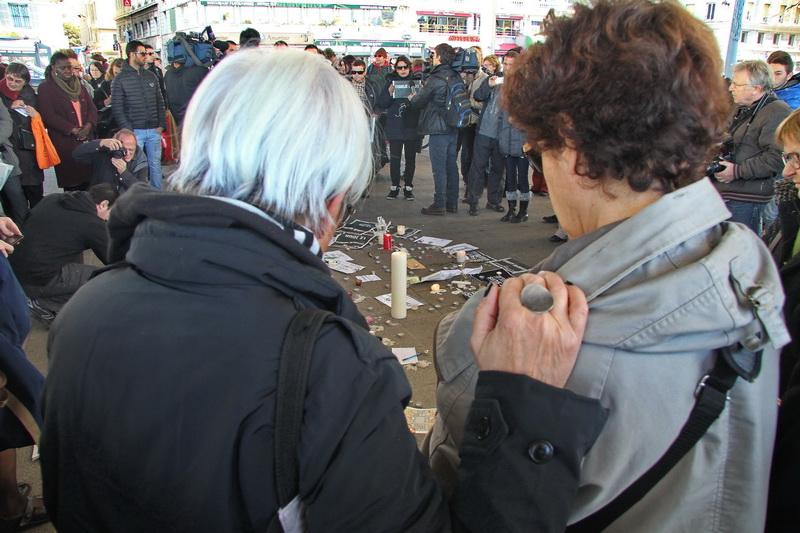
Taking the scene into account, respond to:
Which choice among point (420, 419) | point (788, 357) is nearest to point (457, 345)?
point (788, 357)

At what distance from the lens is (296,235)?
101 centimetres

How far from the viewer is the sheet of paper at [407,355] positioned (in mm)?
3785

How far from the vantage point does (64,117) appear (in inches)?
273

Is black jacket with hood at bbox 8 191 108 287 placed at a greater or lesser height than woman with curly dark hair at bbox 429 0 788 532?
lesser


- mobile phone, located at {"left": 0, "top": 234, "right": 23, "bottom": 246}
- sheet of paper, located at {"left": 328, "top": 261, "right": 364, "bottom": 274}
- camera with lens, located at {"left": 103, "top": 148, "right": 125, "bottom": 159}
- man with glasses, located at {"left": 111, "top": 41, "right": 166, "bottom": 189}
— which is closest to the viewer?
mobile phone, located at {"left": 0, "top": 234, "right": 23, "bottom": 246}

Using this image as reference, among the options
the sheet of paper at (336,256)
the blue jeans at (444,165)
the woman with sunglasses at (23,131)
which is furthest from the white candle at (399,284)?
the woman with sunglasses at (23,131)

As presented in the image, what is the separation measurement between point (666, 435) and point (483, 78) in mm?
7729

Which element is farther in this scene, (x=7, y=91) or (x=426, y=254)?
(x=7, y=91)

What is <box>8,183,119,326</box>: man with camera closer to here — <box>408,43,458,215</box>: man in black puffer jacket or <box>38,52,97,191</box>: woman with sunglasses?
<box>38,52,97,191</box>: woman with sunglasses

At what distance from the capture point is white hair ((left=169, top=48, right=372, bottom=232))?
99cm

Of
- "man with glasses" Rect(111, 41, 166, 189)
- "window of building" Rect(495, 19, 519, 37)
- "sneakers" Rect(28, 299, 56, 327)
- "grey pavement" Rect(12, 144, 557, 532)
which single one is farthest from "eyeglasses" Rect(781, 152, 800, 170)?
"window of building" Rect(495, 19, 519, 37)

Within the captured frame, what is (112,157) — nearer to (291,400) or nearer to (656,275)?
(291,400)

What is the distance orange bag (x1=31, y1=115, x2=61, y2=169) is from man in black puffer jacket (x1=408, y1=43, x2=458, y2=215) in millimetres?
4475

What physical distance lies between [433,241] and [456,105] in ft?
6.87
